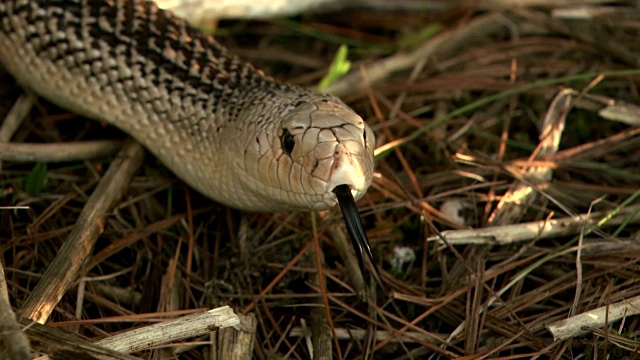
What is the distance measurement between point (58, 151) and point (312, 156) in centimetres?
136

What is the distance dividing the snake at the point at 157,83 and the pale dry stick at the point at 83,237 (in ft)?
0.52

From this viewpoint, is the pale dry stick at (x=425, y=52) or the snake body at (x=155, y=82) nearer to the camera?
the snake body at (x=155, y=82)

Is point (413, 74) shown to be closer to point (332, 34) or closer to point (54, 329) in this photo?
point (332, 34)

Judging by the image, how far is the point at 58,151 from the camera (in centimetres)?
374

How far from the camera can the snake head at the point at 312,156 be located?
9.86 feet

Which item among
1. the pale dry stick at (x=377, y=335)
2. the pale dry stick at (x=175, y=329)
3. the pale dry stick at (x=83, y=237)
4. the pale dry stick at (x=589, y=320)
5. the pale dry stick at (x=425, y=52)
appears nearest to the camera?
the pale dry stick at (x=175, y=329)

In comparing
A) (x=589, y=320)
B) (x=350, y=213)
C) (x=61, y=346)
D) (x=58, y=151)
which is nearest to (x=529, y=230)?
(x=589, y=320)

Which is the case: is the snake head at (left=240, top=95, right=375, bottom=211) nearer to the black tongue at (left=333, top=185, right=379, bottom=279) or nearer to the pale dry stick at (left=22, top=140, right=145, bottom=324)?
the black tongue at (left=333, top=185, right=379, bottom=279)

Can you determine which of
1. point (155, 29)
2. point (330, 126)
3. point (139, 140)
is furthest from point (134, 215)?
point (330, 126)

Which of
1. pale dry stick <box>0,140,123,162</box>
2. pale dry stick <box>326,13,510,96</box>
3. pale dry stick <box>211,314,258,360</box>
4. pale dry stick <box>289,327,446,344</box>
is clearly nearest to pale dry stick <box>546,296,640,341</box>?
pale dry stick <box>289,327,446,344</box>

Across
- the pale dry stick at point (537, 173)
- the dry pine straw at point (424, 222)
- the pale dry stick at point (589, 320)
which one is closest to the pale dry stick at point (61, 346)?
the dry pine straw at point (424, 222)

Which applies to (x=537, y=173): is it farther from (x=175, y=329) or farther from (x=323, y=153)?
(x=175, y=329)

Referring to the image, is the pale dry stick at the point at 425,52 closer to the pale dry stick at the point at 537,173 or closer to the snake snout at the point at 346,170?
the pale dry stick at the point at 537,173

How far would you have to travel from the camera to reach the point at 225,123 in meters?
3.56
